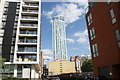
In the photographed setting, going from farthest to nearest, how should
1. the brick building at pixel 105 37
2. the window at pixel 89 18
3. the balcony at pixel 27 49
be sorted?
1. the balcony at pixel 27 49
2. the window at pixel 89 18
3. the brick building at pixel 105 37

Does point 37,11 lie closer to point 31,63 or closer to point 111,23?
point 31,63

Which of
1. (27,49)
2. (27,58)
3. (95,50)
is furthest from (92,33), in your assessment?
(27,58)

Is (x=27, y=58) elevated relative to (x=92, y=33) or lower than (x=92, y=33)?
lower

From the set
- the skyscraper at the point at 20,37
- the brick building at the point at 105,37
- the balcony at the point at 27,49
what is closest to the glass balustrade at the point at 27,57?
the skyscraper at the point at 20,37

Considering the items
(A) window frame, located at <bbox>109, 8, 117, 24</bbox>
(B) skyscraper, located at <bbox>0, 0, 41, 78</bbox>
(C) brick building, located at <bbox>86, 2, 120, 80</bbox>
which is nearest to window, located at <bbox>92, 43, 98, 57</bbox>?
(C) brick building, located at <bbox>86, 2, 120, 80</bbox>

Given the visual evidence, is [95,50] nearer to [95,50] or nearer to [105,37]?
[95,50]

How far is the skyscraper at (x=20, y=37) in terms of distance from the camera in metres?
34.8

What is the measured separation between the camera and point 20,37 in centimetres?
3878

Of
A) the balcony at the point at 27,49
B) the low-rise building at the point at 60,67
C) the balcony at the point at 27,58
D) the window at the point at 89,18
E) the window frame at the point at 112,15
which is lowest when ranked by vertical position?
the low-rise building at the point at 60,67

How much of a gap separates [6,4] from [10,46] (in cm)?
1503

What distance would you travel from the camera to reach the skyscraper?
3475 cm

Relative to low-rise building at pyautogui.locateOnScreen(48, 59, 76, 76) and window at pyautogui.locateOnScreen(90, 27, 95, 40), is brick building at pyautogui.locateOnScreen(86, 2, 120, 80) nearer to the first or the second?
window at pyautogui.locateOnScreen(90, 27, 95, 40)

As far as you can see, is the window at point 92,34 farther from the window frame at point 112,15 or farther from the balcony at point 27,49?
the balcony at point 27,49

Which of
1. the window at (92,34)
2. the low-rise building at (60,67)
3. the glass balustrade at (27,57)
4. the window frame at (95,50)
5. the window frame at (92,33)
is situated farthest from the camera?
the low-rise building at (60,67)
